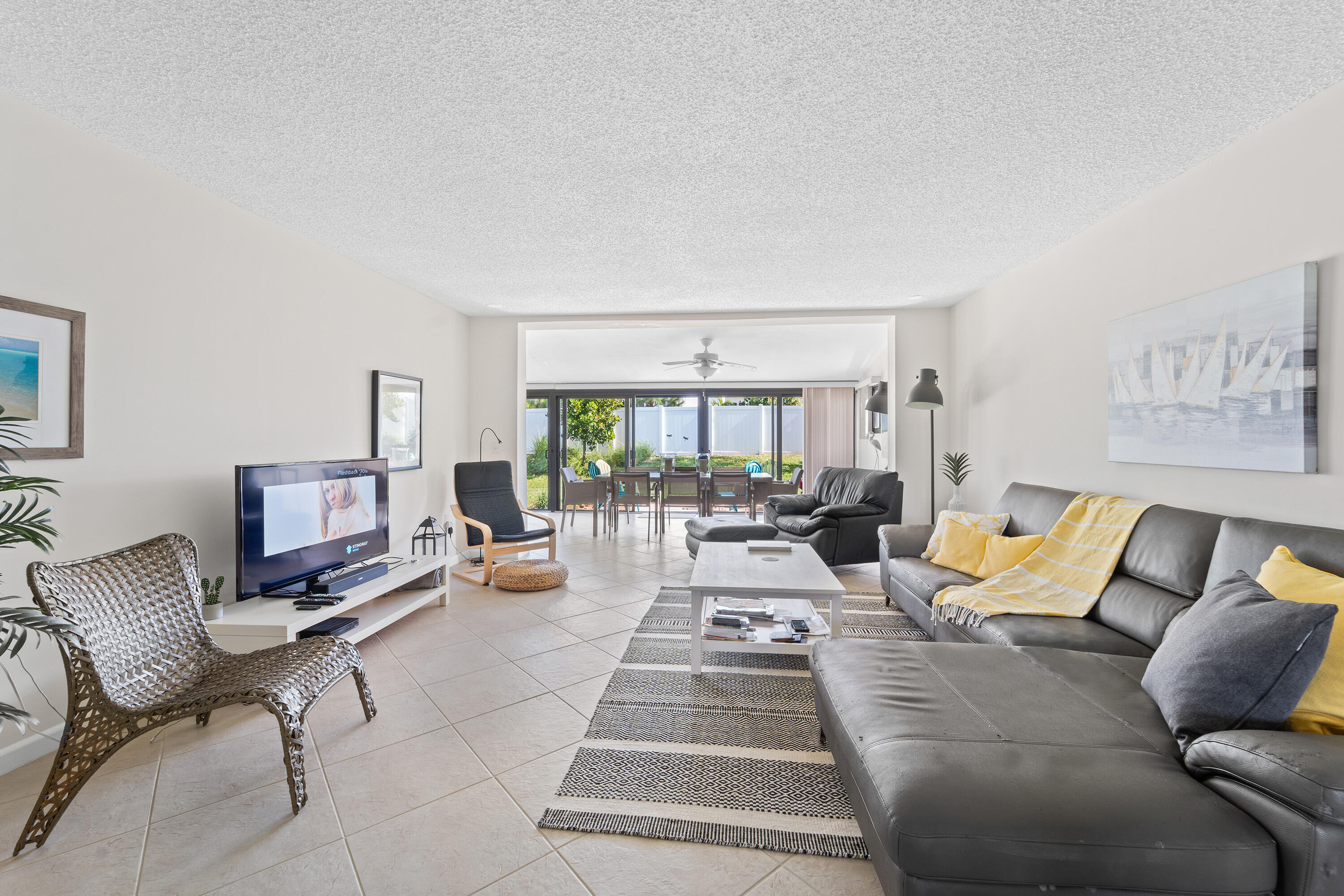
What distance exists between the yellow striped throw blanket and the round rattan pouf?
2.72 metres

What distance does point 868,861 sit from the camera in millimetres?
1586

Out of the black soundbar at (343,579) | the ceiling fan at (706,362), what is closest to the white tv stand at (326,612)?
the black soundbar at (343,579)

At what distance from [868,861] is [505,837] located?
3.38 ft

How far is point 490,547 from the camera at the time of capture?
466 centimetres

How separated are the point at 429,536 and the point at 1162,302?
4.80 metres

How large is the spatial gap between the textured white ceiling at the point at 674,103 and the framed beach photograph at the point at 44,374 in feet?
2.51

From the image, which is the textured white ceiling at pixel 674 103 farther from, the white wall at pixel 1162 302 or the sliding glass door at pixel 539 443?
the sliding glass door at pixel 539 443

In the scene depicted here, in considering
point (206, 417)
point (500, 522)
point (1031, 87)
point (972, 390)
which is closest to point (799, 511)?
point (972, 390)

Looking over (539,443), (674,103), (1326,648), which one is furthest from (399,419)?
(539,443)

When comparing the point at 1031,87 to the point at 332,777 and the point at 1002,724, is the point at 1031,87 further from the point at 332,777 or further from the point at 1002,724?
the point at 332,777

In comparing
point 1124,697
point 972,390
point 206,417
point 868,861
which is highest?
point 972,390

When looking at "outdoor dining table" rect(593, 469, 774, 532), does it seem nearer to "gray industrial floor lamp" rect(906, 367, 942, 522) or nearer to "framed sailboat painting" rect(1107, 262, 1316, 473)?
"gray industrial floor lamp" rect(906, 367, 942, 522)

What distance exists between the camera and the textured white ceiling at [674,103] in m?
1.64

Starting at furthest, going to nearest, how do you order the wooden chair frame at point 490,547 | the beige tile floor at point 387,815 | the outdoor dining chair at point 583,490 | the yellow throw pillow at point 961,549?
the outdoor dining chair at point 583,490 → the wooden chair frame at point 490,547 → the yellow throw pillow at point 961,549 → the beige tile floor at point 387,815
